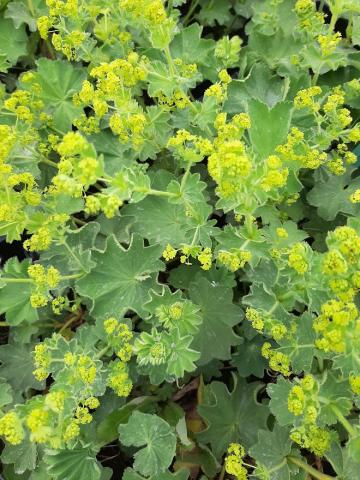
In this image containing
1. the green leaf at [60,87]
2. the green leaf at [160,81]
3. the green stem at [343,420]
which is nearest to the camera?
the green stem at [343,420]

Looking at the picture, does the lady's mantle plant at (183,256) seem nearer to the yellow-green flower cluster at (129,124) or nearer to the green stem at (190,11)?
the yellow-green flower cluster at (129,124)

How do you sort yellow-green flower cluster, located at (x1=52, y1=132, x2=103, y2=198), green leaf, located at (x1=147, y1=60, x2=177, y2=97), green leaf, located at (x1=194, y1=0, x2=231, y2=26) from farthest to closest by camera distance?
green leaf, located at (x1=194, y1=0, x2=231, y2=26) → green leaf, located at (x1=147, y1=60, x2=177, y2=97) → yellow-green flower cluster, located at (x1=52, y1=132, x2=103, y2=198)

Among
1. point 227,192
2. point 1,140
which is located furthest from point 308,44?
point 1,140

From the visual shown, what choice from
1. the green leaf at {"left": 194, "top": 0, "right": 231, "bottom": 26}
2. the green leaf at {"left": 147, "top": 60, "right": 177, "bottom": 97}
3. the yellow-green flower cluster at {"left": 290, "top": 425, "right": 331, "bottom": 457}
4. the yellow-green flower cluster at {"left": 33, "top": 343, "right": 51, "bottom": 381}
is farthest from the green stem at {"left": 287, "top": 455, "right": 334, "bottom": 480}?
the green leaf at {"left": 194, "top": 0, "right": 231, "bottom": 26}

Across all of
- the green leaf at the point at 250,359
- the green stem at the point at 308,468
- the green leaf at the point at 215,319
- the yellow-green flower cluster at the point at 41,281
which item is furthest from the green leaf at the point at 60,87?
the green stem at the point at 308,468

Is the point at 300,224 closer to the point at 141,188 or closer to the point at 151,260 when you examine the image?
the point at 151,260

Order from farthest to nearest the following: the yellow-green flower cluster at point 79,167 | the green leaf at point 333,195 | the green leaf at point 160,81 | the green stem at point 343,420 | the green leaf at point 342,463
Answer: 1. the green leaf at point 333,195
2. the green leaf at point 160,81
3. the green leaf at point 342,463
4. the green stem at point 343,420
5. the yellow-green flower cluster at point 79,167

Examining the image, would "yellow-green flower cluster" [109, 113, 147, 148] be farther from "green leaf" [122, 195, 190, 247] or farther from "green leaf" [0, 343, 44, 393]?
"green leaf" [0, 343, 44, 393]

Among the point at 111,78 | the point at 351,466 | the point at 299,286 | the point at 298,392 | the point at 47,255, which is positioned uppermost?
the point at 111,78
